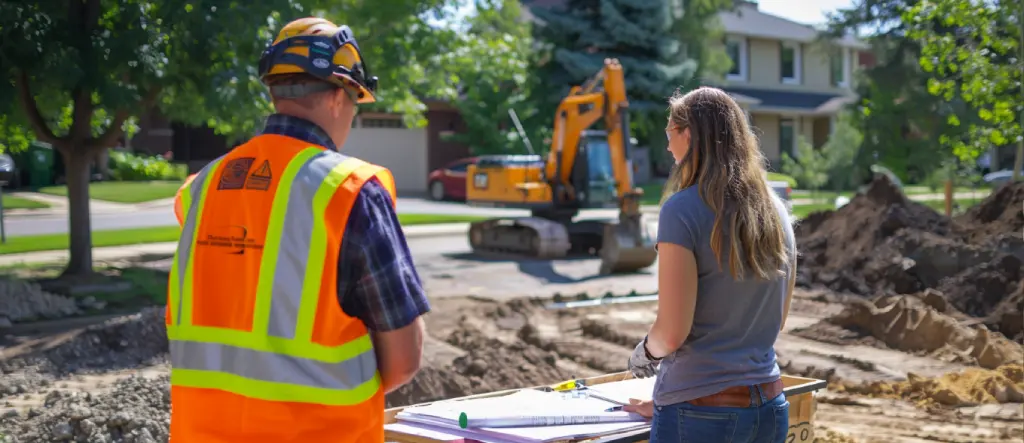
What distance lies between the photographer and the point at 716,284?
3.45 meters

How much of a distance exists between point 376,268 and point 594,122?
666 inches

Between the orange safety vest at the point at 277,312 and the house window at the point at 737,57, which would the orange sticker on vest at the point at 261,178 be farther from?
the house window at the point at 737,57

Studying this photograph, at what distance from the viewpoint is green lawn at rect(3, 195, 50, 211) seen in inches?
1095

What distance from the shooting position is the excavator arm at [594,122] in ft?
59.3

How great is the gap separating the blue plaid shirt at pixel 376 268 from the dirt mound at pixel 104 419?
13.4 ft

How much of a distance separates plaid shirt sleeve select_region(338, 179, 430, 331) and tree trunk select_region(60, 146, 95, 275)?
12.7 m

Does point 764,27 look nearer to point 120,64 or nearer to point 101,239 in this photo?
point 101,239

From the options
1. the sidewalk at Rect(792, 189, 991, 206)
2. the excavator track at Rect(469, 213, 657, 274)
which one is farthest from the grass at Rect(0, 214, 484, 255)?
the sidewalk at Rect(792, 189, 991, 206)

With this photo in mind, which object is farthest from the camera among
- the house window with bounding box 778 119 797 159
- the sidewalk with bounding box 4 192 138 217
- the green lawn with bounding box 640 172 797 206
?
the house window with bounding box 778 119 797 159

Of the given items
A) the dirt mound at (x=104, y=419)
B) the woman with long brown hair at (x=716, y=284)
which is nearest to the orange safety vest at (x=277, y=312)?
the woman with long brown hair at (x=716, y=284)

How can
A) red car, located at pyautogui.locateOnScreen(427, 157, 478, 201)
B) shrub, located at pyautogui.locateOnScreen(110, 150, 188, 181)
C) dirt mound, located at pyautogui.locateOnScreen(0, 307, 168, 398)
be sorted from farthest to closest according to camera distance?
shrub, located at pyautogui.locateOnScreen(110, 150, 188, 181) → red car, located at pyautogui.locateOnScreen(427, 157, 478, 201) → dirt mound, located at pyautogui.locateOnScreen(0, 307, 168, 398)

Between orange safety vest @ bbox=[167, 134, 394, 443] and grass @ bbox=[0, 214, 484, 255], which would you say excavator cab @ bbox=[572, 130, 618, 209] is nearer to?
grass @ bbox=[0, 214, 484, 255]

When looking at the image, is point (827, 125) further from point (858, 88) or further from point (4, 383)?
point (4, 383)

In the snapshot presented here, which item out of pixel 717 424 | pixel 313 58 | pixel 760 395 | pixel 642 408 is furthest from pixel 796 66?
pixel 313 58
